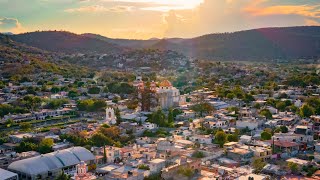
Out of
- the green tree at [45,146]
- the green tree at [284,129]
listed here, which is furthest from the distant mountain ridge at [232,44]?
the green tree at [45,146]

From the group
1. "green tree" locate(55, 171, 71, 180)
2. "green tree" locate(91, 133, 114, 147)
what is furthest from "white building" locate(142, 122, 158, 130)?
"green tree" locate(55, 171, 71, 180)

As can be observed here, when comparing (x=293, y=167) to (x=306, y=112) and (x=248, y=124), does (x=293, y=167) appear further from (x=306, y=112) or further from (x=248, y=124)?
(x=306, y=112)

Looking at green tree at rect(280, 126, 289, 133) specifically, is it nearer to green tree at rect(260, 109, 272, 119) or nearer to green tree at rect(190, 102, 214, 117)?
green tree at rect(260, 109, 272, 119)

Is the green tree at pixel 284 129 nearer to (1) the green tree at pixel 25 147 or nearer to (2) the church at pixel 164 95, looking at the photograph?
(2) the church at pixel 164 95

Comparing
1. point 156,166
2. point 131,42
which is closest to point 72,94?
point 156,166

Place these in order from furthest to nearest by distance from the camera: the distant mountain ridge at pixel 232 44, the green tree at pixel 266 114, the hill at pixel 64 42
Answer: the distant mountain ridge at pixel 232 44 → the hill at pixel 64 42 → the green tree at pixel 266 114

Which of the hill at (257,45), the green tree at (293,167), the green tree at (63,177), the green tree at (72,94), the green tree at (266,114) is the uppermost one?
the hill at (257,45)

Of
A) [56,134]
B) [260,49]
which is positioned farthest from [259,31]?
[56,134]

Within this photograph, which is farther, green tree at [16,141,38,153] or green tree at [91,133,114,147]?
green tree at [91,133,114,147]
